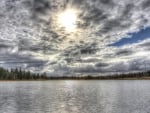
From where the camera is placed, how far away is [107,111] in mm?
38344

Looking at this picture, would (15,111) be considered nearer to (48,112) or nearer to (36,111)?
(36,111)

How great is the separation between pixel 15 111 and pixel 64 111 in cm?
885

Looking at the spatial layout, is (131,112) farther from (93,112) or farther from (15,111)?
(15,111)

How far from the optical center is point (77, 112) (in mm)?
38062

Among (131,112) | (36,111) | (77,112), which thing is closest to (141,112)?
(131,112)

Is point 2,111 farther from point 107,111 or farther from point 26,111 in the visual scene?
point 107,111

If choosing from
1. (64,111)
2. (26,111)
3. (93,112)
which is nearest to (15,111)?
(26,111)

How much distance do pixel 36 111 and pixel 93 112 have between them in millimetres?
10207

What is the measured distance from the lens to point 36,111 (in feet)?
128

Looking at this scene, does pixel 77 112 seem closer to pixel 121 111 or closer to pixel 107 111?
pixel 107 111

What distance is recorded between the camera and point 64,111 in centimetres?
3875

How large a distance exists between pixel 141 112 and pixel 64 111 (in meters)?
13.3

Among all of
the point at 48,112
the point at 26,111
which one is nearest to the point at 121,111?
the point at 48,112

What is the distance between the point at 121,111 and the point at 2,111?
69.6ft
